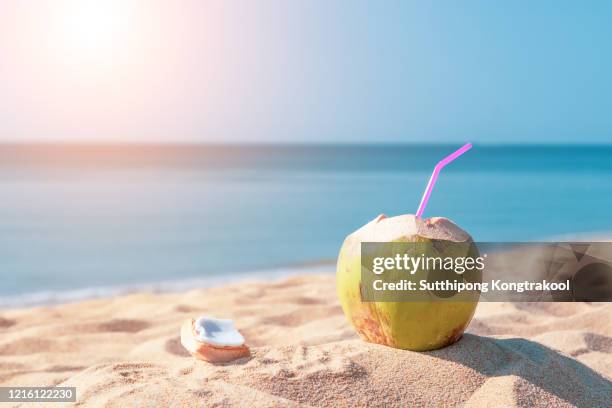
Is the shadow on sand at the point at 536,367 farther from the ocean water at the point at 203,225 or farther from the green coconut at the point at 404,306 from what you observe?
the ocean water at the point at 203,225

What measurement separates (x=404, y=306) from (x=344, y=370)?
11.2 inches

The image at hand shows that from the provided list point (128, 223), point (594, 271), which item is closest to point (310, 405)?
point (594, 271)

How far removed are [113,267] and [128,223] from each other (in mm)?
4580

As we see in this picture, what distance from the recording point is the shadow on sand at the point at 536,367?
2.24 meters

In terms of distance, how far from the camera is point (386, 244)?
217 cm

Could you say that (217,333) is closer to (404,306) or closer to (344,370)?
(344,370)

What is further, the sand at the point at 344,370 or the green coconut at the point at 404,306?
the green coconut at the point at 404,306

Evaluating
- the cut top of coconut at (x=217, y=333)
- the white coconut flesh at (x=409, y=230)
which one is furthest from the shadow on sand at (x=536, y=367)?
the cut top of coconut at (x=217, y=333)

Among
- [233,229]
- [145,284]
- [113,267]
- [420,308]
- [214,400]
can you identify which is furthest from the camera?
[233,229]

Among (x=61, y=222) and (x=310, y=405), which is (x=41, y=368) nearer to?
(x=310, y=405)

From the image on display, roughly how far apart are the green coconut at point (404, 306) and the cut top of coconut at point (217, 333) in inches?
16.4

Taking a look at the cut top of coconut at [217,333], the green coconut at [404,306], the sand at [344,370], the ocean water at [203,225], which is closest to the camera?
→ the sand at [344,370]

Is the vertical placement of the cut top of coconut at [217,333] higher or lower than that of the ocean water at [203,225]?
higher

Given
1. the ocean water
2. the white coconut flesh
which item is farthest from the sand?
the ocean water
